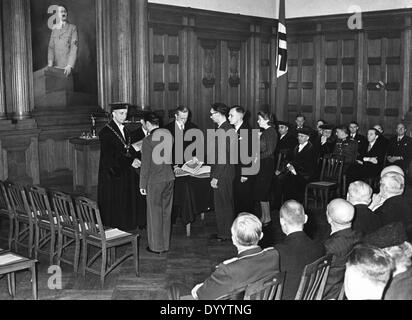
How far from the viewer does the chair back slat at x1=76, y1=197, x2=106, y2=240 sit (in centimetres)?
576

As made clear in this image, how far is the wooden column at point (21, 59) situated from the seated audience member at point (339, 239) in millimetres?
6186

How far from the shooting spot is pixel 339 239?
4.47 m

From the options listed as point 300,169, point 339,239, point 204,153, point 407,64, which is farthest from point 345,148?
point 339,239

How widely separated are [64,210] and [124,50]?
16.0ft

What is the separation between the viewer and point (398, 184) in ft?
18.8

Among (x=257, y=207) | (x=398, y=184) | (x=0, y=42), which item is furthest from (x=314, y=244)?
(x=0, y=42)

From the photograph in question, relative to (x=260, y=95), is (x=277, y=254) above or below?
below

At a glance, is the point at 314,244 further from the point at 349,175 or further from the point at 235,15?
the point at 235,15

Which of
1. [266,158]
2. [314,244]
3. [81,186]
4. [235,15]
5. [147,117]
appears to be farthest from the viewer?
[235,15]

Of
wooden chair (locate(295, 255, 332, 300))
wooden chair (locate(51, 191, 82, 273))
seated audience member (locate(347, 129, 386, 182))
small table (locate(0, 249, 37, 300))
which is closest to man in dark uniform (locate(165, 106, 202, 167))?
wooden chair (locate(51, 191, 82, 273))

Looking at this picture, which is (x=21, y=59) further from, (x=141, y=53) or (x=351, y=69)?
(x=351, y=69)

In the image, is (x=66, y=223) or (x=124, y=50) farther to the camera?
(x=124, y=50)

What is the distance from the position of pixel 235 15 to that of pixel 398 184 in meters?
7.43

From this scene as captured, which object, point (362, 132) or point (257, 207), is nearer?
point (257, 207)
